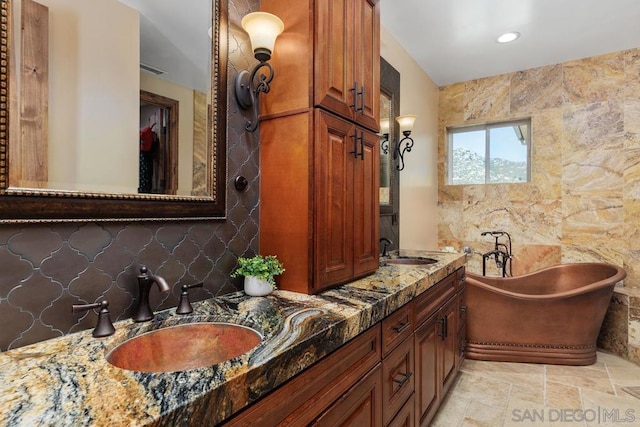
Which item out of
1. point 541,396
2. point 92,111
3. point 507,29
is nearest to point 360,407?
point 92,111

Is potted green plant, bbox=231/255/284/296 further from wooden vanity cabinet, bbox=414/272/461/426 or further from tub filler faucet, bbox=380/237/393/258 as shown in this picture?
tub filler faucet, bbox=380/237/393/258

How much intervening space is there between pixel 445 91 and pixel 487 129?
0.69 m

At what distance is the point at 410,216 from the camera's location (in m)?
3.39

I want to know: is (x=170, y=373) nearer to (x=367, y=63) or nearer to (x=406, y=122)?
(x=367, y=63)

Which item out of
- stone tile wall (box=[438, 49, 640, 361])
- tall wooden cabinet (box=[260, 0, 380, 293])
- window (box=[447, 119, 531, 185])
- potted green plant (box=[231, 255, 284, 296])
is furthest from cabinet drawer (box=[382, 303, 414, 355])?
window (box=[447, 119, 531, 185])

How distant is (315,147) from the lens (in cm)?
139

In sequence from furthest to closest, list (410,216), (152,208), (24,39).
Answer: (410,216)
(152,208)
(24,39)

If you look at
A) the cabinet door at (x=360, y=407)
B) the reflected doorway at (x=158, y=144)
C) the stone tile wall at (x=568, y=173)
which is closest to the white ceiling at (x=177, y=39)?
the reflected doorway at (x=158, y=144)

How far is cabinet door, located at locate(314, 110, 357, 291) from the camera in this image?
1396 mm

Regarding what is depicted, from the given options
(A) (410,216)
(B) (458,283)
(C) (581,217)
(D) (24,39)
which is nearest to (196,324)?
(D) (24,39)

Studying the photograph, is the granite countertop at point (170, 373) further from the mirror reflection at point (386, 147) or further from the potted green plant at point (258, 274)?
the mirror reflection at point (386, 147)

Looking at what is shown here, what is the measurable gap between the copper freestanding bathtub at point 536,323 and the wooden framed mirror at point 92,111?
8.03ft

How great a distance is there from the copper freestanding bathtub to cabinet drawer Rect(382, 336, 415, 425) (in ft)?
4.88

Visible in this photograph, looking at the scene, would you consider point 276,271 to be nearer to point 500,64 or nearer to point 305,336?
point 305,336
